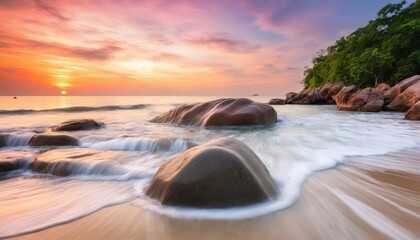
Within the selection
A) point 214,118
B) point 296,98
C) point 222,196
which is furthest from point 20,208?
point 296,98

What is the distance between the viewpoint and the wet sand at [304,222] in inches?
75.0

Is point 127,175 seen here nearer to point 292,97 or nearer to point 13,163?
point 13,163

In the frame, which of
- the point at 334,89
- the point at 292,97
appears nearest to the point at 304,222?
the point at 334,89

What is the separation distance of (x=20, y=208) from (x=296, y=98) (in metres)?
31.1

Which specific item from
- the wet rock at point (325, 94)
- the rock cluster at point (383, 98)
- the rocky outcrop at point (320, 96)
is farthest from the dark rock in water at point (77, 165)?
the wet rock at point (325, 94)

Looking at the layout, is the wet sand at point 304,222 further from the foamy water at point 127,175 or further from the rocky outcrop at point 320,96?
the rocky outcrop at point 320,96

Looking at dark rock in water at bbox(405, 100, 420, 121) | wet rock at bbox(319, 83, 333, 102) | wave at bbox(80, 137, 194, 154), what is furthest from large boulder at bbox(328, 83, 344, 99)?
wave at bbox(80, 137, 194, 154)

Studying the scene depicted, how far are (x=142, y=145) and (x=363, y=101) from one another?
53.3 ft

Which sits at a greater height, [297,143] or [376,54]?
[376,54]

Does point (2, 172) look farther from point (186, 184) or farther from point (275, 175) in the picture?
point (275, 175)

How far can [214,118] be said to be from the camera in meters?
8.75

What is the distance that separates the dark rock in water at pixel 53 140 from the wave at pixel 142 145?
221 millimetres

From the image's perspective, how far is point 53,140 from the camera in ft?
17.9

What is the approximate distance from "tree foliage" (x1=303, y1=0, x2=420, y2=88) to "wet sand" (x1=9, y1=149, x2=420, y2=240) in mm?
28350
